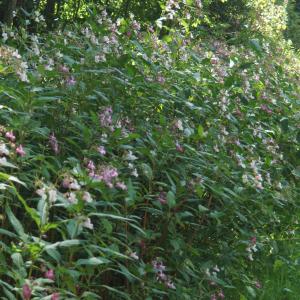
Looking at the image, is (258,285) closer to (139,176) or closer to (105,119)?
(139,176)

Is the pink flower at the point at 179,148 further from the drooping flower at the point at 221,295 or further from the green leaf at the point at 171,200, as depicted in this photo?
the drooping flower at the point at 221,295

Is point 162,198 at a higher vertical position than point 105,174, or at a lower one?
lower

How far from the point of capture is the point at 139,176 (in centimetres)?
309

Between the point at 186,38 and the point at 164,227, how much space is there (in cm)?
258

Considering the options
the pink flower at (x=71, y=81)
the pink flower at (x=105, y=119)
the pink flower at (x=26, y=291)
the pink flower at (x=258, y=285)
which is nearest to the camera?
the pink flower at (x=26, y=291)

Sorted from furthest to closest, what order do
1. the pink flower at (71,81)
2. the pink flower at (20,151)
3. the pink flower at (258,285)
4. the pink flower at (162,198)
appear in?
the pink flower at (258,285) < the pink flower at (71,81) < the pink flower at (162,198) < the pink flower at (20,151)

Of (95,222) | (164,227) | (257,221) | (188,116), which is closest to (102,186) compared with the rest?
(95,222)

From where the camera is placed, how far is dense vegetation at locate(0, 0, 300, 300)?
7.30 ft

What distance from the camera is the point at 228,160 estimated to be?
3312 mm

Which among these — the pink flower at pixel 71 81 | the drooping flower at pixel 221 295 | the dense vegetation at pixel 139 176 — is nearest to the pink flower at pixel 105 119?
the dense vegetation at pixel 139 176

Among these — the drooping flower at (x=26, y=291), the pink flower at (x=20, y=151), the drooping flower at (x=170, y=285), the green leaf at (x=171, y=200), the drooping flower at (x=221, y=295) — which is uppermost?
the pink flower at (x=20, y=151)

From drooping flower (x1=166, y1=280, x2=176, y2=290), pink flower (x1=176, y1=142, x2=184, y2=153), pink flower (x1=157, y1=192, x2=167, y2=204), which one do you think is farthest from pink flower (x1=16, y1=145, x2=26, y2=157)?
pink flower (x1=176, y1=142, x2=184, y2=153)

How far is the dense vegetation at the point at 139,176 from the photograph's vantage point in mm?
2225

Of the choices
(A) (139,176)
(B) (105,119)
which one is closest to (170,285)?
(A) (139,176)
